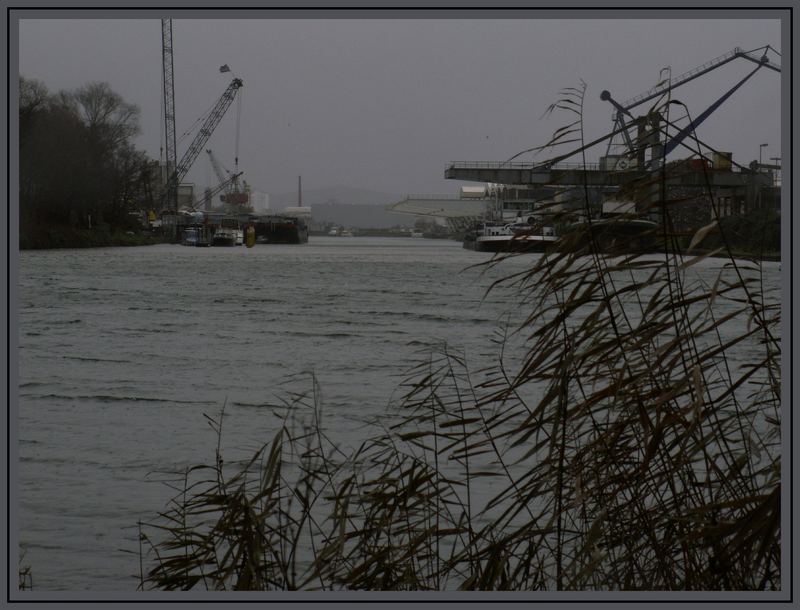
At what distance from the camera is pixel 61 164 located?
5562mm

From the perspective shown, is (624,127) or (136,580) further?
(136,580)

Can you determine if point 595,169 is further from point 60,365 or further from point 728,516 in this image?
point 60,365

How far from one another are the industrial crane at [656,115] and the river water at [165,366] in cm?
44

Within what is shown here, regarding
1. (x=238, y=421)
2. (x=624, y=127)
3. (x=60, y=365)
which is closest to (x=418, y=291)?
(x=60, y=365)

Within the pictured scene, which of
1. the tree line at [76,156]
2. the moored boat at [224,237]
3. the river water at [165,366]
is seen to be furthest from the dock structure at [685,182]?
the moored boat at [224,237]

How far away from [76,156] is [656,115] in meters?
5.87

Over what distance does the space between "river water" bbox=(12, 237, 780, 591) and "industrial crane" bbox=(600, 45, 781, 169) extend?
437 mm

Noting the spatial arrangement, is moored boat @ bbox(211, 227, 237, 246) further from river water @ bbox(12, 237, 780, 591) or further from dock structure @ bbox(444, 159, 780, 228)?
dock structure @ bbox(444, 159, 780, 228)

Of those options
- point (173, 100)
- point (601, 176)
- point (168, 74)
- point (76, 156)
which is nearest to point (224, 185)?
point (76, 156)

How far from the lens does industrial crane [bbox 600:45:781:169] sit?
8.08 ft

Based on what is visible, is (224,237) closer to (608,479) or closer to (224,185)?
(224,185)

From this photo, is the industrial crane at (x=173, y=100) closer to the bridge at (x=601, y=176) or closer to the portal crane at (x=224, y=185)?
the portal crane at (x=224, y=185)

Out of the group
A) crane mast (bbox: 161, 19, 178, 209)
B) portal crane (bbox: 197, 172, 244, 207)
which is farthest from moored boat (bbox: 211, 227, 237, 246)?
crane mast (bbox: 161, 19, 178, 209)
